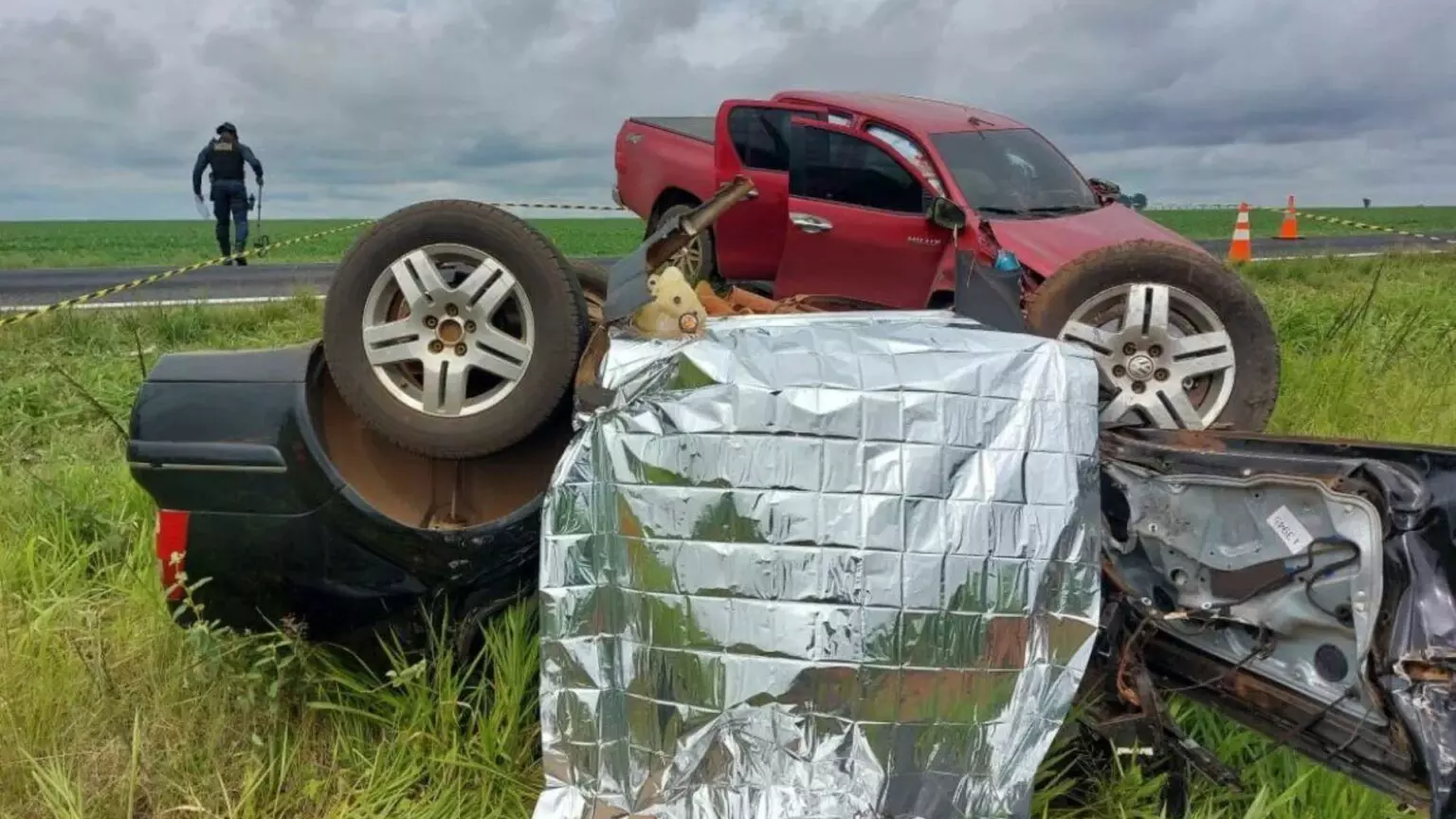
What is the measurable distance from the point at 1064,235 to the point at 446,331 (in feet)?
11.8

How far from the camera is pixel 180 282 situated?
13.5m

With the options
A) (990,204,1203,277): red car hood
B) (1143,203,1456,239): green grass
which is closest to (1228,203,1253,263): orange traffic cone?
(1143,203,1456,239): green grass

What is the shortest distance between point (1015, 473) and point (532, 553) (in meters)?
1.19

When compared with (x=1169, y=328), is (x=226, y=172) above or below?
above

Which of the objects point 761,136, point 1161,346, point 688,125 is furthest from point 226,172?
point 1161,346

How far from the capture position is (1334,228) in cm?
3700

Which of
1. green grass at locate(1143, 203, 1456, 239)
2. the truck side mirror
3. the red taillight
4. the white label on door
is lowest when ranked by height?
the red taillight

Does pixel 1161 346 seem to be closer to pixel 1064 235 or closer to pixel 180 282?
pixel 1064 235

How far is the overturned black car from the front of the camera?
79.0 inches

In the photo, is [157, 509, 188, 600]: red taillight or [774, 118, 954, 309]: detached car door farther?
[774, 118, 954, 309]: detached car door

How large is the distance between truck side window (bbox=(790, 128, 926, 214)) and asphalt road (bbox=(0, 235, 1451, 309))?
17.9 ft

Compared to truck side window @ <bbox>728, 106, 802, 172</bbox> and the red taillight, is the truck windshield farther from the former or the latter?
the red taillight

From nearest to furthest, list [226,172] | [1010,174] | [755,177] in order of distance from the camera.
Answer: [1010,174] < [755,177] < [226,172]

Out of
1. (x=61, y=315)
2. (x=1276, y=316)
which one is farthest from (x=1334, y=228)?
(x=61, y=315)
